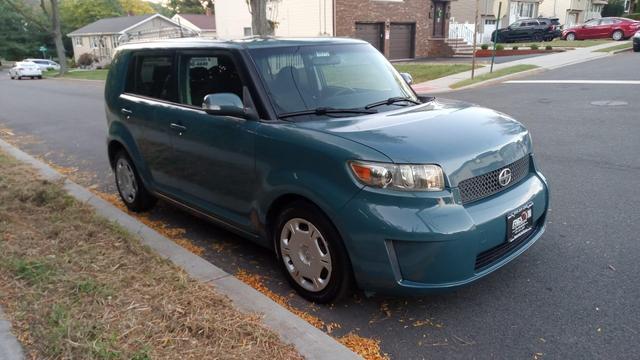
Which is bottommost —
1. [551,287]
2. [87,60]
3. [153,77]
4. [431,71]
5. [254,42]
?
[87,60]

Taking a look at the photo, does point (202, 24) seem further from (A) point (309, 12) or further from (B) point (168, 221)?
(B) point (168, 221)

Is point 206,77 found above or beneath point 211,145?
above

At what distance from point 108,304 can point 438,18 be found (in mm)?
33452

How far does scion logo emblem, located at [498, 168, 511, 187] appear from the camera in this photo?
3437 millimetres

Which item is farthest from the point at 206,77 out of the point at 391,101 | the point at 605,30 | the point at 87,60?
the point at 87,60

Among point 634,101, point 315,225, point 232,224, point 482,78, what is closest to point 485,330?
point 315,225

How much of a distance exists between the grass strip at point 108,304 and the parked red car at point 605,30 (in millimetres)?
36208

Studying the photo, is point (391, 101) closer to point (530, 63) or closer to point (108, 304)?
point (108, 304)

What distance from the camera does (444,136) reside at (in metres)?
3.36

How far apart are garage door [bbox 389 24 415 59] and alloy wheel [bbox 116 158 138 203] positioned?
26.5 meters

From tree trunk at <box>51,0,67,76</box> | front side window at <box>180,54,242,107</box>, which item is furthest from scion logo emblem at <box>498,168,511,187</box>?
tree trunk at <box>51,0,67,76</box>

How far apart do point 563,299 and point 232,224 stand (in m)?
2.50

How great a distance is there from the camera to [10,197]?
18.6ft

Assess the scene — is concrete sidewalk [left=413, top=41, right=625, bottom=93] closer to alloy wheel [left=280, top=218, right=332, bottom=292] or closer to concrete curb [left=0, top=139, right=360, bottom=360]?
concrete curb [left=0, top=139, right=360, bottom=360]
